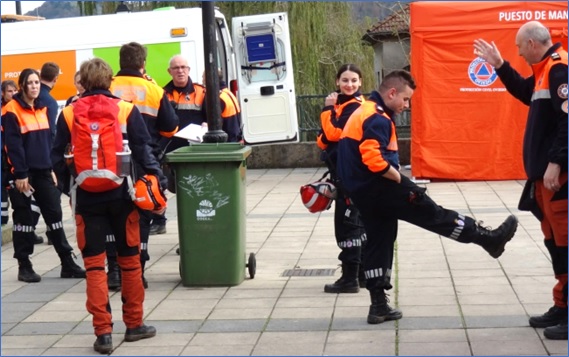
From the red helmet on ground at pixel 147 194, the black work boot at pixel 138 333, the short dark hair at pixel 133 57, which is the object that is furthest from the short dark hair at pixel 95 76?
the short dark hair at pixel 133 57

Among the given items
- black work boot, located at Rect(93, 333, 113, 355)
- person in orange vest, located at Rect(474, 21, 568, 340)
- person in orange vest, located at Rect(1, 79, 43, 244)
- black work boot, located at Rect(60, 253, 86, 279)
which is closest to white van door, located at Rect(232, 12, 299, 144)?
person in orange vest, located at Rect(1, 79, 43, 244)

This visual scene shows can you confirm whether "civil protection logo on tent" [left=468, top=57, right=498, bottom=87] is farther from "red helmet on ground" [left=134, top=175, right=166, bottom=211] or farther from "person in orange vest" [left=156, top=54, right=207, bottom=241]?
"red helmet on ground" [left=134, top=175, right=166, bottom=211]

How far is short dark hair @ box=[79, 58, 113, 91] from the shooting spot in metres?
6.83

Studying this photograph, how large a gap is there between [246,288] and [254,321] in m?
1.26

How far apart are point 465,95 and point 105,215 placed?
1008cm

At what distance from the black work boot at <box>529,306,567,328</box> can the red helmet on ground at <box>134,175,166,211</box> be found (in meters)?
2.54

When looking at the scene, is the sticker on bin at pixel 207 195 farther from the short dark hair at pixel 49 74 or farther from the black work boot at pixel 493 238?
the short dark hair at pixel 49 74

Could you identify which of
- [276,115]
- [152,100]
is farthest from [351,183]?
[276,115]

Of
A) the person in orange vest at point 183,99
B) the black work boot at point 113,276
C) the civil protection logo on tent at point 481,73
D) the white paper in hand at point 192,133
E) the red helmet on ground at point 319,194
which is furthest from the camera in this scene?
the civil protection logo on tent at point 481,73

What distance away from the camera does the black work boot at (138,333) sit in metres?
6.91

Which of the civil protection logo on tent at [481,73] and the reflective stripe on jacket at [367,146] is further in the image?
the civil protection logo on tent at [481,73]

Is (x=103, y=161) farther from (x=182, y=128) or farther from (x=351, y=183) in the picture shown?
(x=182, y=128)

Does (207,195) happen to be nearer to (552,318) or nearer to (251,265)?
(251,265)

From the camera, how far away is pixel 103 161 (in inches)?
263
